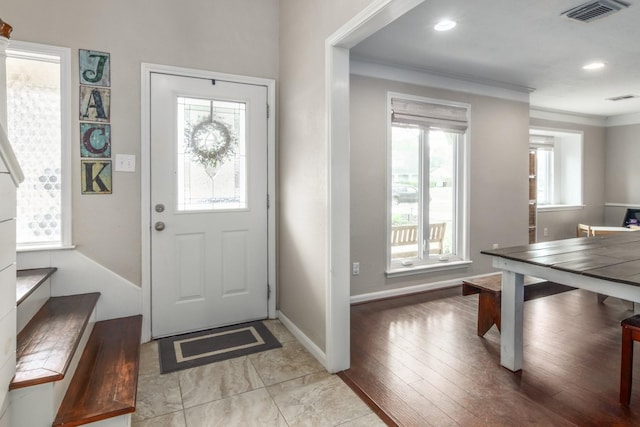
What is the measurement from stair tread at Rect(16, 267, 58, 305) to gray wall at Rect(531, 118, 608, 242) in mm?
6366

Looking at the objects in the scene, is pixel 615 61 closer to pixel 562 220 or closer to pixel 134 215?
pixel 562 220

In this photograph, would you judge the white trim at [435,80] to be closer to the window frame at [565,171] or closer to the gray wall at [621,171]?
the window frame at [565,171]

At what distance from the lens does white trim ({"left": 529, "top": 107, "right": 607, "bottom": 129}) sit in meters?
5.75

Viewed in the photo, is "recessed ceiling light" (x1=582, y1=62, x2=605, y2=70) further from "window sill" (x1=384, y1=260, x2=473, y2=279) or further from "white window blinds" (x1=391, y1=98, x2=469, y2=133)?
"window sill" (x1=384, y1=260, x2=473, y2=279)

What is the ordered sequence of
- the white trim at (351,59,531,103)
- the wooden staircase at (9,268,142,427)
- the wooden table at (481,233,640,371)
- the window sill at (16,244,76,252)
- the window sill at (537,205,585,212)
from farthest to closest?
the window sill at (537,205,585,212), the white trim at (351,59,531,103), the window sill at (16,244,76,252), the wooden table at (481,233,640,371), the wooden staircase at (9,268,142,427)

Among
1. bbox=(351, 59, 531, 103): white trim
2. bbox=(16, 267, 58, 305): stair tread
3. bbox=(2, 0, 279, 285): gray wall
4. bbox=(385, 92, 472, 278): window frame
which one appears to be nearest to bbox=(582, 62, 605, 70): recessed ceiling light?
bbox=(351, 59, 531, 103): white trim

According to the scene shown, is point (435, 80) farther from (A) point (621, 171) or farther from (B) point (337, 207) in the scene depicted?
(A) point (621, 171)

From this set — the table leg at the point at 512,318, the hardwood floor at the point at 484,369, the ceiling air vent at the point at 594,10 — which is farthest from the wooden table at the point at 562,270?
the ceiling air vent at the point at 594,10

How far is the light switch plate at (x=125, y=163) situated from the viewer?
2618 mm

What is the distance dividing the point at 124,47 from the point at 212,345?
7.41 ft

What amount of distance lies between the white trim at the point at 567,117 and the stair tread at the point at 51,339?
20.6 feet

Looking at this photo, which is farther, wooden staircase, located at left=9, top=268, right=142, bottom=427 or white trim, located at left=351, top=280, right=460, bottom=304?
white trim, located at left=351, top=280, right=460, bottom=304

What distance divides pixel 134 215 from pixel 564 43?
3.89 meters

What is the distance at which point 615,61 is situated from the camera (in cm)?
367
